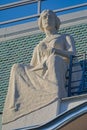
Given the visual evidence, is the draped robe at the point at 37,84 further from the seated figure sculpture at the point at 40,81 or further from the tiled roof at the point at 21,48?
the tiled roof at the point at 21,48

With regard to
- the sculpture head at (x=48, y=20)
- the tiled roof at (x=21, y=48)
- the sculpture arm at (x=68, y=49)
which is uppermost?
the sculpture head at (x=48, y=20)

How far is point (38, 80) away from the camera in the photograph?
1584cm

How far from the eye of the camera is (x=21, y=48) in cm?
2025

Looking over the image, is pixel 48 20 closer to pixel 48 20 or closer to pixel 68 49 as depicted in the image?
pixel 48 20

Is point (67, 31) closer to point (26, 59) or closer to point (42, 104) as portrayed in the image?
point (26, 59)

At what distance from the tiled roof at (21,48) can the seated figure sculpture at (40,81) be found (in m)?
2.86

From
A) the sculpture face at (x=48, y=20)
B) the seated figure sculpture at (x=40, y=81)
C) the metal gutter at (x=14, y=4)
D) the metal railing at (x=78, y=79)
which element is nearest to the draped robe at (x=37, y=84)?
the seated figure sculpture at (x=40, y=81)

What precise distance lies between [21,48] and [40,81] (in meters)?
4.54

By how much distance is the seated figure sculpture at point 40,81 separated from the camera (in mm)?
15531

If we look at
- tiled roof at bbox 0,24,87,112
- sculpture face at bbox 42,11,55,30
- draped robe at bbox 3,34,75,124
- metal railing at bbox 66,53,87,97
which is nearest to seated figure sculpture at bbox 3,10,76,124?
draped robe at bbox 3,34,75,124

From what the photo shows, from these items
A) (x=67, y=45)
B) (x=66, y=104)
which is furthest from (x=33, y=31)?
(x=66, y=104)

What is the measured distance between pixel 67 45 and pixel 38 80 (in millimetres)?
1038

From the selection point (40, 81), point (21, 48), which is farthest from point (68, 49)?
point (21, 48)

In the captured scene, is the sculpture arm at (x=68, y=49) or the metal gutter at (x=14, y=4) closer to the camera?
the sculpture arm at (x=68, y=49)
